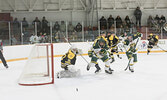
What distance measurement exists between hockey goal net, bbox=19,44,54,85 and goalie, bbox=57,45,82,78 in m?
0.43

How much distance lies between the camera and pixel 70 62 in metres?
5.68

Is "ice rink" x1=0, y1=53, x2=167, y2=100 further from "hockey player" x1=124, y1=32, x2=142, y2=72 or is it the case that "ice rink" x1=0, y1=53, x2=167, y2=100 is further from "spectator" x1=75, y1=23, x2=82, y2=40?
"spectator" x1=75, y1=23, x2=82, y2=40

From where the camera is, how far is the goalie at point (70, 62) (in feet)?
18.5

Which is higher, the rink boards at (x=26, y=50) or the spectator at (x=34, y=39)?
the spectator at (x=34, y=39)

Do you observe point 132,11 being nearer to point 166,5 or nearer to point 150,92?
point 166,5

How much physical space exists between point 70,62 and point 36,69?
82 centimetres

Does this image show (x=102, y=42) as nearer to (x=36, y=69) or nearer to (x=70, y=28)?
(x=36, y=69)

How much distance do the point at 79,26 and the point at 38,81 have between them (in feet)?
23.4

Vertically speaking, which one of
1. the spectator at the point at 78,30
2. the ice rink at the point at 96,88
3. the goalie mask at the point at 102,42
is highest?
the spectator at the point at 78,30

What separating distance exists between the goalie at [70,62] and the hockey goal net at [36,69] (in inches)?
17.0

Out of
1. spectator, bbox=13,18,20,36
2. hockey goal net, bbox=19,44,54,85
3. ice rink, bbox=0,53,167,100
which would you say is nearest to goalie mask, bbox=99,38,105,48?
ice rink, bbox=0,53,167,100

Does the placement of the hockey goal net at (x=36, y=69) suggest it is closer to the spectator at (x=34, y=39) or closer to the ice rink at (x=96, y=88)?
the ice rink at (x=96, y=88)

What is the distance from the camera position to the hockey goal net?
204 inches

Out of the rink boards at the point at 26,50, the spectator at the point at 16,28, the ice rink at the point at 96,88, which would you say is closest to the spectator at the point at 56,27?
the rink boards at the point at 26,50
